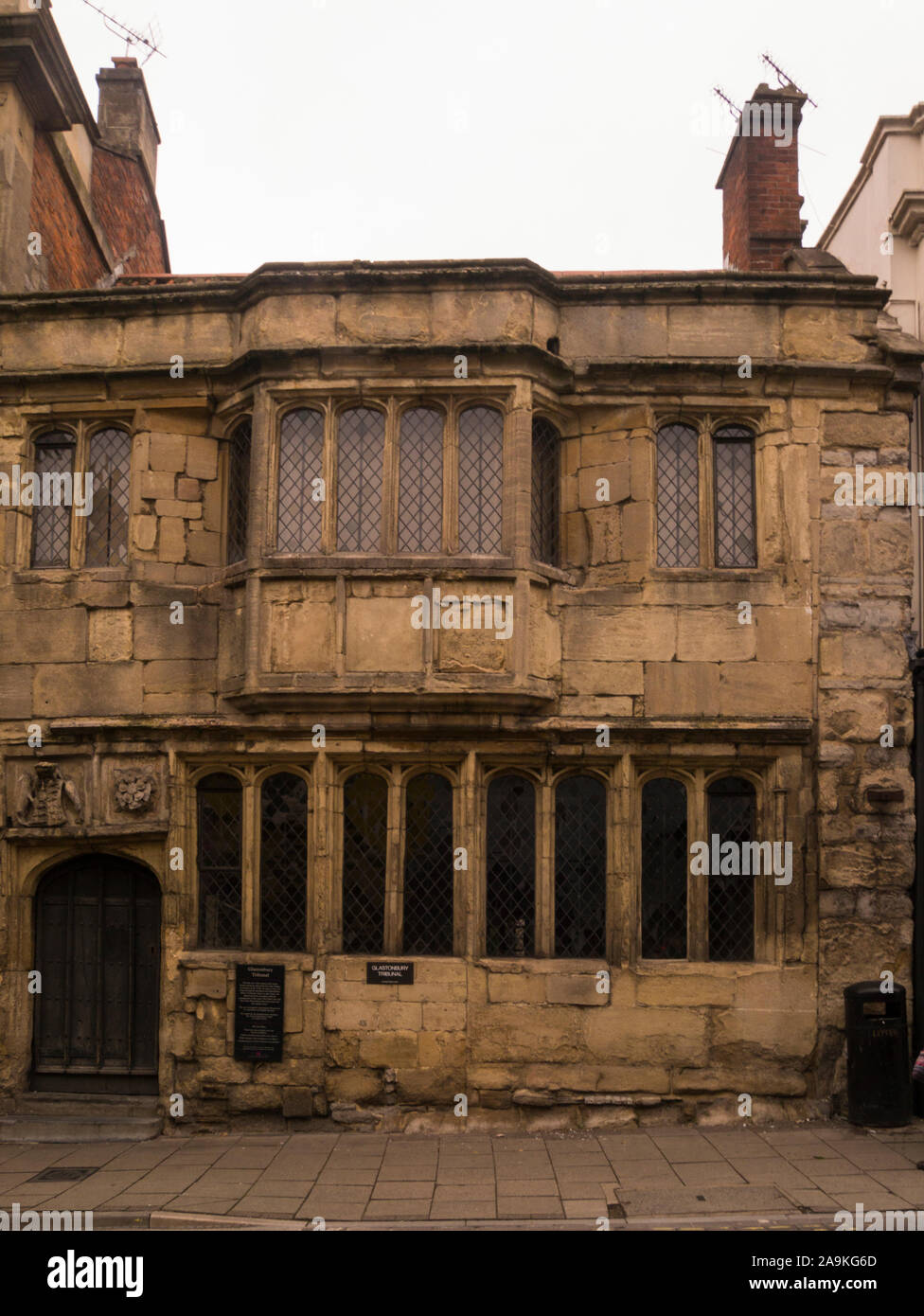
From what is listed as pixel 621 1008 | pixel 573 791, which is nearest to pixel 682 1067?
pixel 621 1008

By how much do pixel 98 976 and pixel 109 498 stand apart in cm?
444

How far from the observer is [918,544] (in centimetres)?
1041

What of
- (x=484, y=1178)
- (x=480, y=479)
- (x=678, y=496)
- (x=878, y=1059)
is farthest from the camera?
(x=678, y=496)

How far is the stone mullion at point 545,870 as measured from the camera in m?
9.30

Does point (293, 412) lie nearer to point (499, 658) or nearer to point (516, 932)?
point (499, 658)

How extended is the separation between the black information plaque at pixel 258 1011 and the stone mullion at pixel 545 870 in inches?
89.8

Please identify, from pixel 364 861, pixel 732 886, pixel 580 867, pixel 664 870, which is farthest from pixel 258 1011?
pixel 732 886

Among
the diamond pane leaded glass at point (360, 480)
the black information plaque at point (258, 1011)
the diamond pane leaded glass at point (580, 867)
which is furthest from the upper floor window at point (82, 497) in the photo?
the diamond pane leaded glass at point (580, 867)

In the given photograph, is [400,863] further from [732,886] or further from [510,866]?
[732,886]

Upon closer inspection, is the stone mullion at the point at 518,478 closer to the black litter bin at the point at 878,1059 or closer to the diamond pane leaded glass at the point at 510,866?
the diamond pane leaded glass at the point at 510,866

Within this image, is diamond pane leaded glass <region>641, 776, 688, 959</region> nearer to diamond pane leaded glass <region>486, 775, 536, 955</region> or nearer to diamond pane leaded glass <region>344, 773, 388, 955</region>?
diamond pane leaded glass <region>486, 775, 536, 955</region>

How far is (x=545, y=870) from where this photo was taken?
9.37 m

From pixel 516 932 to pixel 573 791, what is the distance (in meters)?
1.34

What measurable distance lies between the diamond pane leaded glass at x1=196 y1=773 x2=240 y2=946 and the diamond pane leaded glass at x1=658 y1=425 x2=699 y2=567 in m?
4.49
